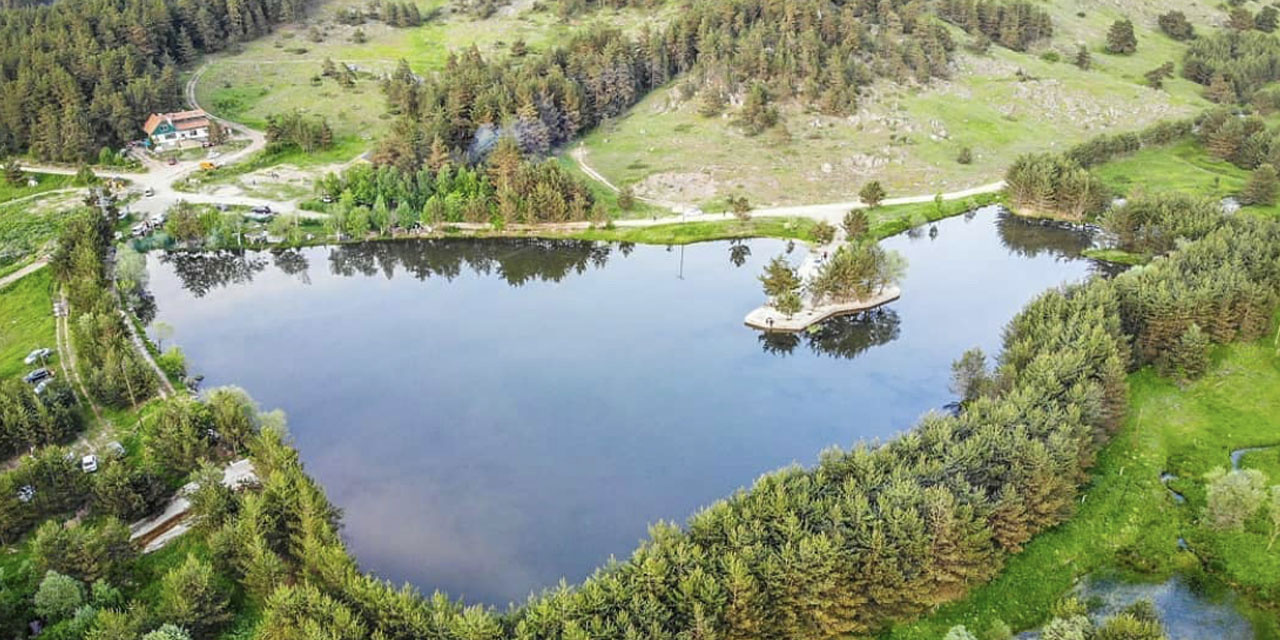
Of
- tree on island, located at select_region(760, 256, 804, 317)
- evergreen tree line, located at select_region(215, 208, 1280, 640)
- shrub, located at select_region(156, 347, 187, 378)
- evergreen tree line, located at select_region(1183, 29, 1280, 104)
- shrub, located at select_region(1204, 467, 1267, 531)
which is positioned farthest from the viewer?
evergreen tree line, located at select_region(1183, 29, 1280, 104)

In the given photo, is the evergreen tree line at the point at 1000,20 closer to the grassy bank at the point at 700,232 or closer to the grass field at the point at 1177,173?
the grass field at the point at 1177,173

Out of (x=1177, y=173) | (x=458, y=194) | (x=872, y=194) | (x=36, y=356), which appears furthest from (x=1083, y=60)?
(x=36, y=356)

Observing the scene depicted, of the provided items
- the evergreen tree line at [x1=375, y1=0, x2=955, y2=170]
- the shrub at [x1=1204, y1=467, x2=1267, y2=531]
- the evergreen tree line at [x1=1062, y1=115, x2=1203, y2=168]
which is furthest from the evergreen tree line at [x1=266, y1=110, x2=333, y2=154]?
the shrub at [x1=1204, y1=467, x2=1267, y2=531]

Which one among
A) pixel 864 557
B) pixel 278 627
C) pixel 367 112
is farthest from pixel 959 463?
pixel 367 112

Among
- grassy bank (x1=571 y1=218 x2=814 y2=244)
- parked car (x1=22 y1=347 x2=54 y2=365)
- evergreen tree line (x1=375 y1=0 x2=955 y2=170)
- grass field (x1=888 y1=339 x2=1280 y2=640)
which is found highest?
evergreen tree line (x1=375 y1=0 x2=955 y2=170)

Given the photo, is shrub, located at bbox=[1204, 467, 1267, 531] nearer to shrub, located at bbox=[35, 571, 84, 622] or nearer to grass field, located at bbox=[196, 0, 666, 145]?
shrub, located at bbox=[35, 571, 84, 622]

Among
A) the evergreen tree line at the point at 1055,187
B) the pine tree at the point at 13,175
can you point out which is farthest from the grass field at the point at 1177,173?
the pine tree at the point at 13,175

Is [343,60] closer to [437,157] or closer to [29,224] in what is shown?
[437,157]
